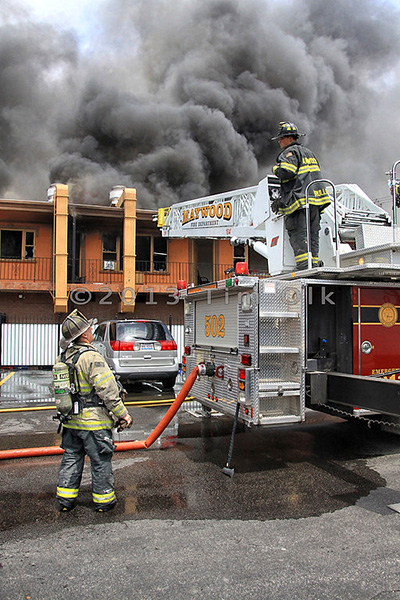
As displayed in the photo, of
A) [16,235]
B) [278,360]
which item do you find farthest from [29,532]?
[16,235]

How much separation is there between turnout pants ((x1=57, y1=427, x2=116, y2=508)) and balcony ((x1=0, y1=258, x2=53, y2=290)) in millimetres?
13675

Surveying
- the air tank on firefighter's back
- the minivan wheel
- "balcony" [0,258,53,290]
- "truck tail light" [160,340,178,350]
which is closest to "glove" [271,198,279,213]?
the air tank on firefighter's back

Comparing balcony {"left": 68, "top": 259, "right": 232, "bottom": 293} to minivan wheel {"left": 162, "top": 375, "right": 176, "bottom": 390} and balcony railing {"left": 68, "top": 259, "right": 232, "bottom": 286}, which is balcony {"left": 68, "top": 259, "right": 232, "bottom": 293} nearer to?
balcony railing {"left": 68, "top": 259, "right": 232, "bottom": 286}

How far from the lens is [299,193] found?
5.64m

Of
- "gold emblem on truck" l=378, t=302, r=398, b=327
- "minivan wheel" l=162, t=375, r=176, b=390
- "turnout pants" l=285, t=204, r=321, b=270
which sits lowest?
"minivan wheel" l=162, t=375, r=176, b=390

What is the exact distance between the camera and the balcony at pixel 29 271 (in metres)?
17.3

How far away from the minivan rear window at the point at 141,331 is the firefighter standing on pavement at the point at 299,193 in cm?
464

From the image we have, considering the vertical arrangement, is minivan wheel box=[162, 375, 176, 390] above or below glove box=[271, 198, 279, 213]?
below

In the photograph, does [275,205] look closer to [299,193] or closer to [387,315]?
[299,193]

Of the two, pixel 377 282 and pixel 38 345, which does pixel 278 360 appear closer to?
pixel 377 282

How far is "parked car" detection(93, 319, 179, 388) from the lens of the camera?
9391mm

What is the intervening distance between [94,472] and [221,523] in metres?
1.04

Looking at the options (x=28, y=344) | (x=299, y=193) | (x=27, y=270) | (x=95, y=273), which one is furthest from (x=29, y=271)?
(x=299, y=193)

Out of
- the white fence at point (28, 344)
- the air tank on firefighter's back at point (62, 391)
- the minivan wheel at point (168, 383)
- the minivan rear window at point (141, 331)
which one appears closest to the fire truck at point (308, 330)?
the air tank on firefighter's back at point (62, 391)
